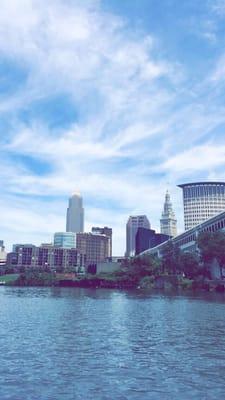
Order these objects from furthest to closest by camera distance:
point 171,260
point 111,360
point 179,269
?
1. point 171,260
2. point 179,269
3. point 111,360

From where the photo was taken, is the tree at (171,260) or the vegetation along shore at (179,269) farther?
the tree at (171,260)

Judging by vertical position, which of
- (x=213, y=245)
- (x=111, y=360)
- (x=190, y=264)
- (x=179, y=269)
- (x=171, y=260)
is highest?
(x=213, y=245)

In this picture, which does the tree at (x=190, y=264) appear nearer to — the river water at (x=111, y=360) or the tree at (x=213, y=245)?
the tree at (x=213, y=245)

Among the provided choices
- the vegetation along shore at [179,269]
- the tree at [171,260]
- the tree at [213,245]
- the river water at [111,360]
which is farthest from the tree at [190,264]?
the river water at [111,360]

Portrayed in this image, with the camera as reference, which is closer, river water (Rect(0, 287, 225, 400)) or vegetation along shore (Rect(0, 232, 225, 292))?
river water (Rect(0, 287, 225, 400))

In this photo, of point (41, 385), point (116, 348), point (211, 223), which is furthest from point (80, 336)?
point (211, 223)

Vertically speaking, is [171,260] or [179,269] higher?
[171,260]

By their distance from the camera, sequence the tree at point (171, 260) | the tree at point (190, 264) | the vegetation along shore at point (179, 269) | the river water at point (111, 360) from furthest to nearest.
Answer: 1. the tree at point (171, 260)
2. the tree at point (190, 264)
3. the vegetation along shore at point (179, 269)
4. the river water at point (111, 360)

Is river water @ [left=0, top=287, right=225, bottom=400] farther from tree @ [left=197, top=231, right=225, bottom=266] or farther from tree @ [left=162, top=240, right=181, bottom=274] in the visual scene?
tree @ [left=162, top=240, right=181, bottom=274]

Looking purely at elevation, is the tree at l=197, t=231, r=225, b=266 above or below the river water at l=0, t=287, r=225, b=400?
above

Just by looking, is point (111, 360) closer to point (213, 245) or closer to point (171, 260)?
point (213, 245)

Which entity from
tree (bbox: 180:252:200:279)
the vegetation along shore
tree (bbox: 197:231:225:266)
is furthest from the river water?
tree (bbox: 180:252:200:279)

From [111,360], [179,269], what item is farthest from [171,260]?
[111,360]

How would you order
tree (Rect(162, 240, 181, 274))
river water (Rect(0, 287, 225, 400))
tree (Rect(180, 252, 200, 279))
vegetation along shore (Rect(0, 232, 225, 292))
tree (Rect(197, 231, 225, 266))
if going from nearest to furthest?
river water (Rect(0, 287, 225, 400))
tree (Rect(197, 231, 225, 266))
vegetation along shore (Rect(0, 232, 225, 292))
tree (Rect(180, 252, 200, 279))
tree (Rect(162, 240, 181, 274))
